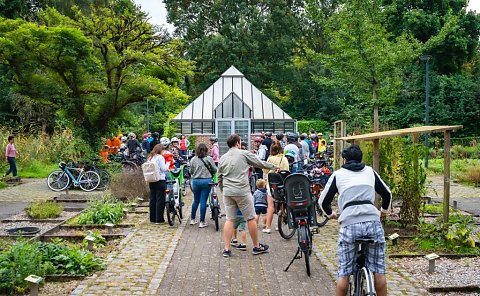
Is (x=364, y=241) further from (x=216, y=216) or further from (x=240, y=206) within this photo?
(x=216, y=216)

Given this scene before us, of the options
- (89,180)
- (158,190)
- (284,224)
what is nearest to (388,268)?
(284,224)

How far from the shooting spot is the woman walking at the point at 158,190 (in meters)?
12.3

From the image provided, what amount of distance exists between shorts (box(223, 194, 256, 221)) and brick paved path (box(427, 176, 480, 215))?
5.87 meters

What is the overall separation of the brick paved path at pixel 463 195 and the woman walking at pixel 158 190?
19.0 feet

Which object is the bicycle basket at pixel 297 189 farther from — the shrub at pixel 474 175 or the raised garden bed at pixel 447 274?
the shrub at pixel 474 175

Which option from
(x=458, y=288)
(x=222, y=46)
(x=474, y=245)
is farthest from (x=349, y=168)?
(x=222, y=46)

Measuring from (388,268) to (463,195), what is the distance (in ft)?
37.9

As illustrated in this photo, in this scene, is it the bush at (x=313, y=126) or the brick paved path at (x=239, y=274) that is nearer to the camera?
the brick paved path at (x=239, y=274)

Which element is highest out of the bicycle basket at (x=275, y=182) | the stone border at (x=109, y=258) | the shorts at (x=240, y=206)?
the bicycle basket at (x=275, y=182)

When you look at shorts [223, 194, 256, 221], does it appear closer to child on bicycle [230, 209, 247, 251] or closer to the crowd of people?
the crowd of people

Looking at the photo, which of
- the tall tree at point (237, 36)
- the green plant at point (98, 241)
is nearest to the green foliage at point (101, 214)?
the green plant at point (98, 241)

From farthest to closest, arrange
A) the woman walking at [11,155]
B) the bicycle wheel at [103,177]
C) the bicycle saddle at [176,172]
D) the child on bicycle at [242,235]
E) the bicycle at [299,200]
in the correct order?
the woman walking at [11,155] < the bicycle wheel at [103,177] < the bicycle saddle at [176,172] < the child on bicycle at [242,235] < the bicycle at [299,200]

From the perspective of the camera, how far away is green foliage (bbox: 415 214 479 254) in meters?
9.63

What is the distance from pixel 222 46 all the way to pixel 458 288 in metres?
43.9
